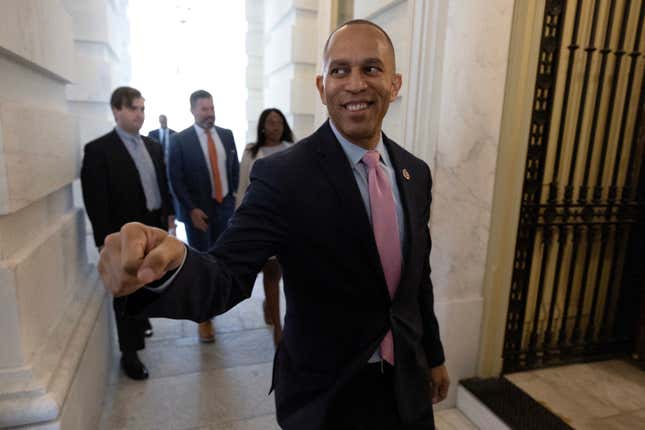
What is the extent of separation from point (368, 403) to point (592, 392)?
2062mm

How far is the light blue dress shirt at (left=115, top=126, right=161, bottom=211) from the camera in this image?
2.98 m

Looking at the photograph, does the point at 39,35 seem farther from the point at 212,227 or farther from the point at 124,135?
the point at 212,227

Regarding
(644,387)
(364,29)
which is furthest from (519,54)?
(644,387)

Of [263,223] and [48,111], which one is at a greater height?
[48,111]

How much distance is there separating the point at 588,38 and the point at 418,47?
1064 mm

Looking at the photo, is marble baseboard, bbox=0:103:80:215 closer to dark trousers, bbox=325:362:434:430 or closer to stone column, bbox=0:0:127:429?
stone column, bbox=0:0:127:429

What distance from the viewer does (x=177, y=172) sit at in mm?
3619

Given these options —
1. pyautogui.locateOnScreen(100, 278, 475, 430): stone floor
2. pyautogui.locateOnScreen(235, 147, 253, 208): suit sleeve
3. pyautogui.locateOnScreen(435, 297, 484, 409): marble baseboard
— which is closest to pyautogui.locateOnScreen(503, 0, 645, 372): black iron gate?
pyautogui.locateOnScreen(435, 297, 484, 409): marble baseboard

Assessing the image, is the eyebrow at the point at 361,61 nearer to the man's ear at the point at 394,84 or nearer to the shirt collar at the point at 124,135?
the man's ear at the point at 394,84

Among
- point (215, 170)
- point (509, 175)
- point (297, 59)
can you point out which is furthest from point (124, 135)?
point (509, 175)

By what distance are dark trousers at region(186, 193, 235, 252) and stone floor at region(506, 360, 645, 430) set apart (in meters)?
2.42

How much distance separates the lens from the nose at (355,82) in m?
1.20

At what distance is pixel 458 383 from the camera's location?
2674mm

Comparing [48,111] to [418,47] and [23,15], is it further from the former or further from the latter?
[418,47]
